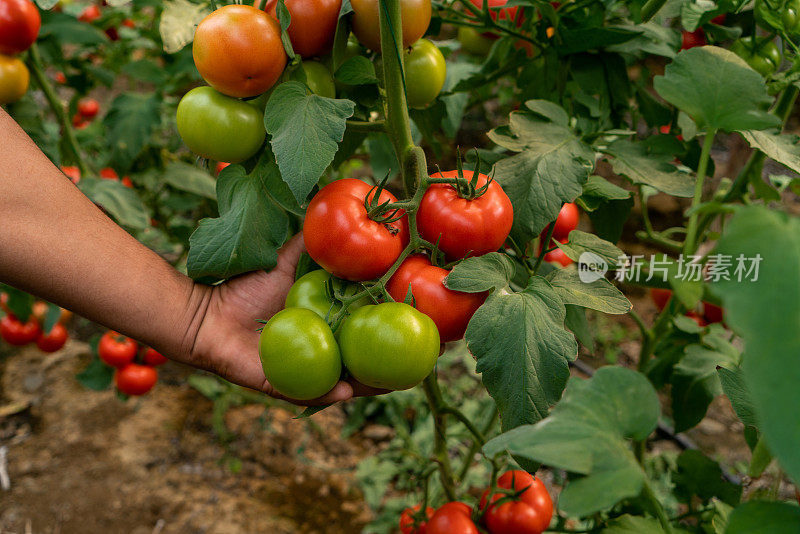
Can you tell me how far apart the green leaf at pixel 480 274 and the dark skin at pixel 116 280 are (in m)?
0.19

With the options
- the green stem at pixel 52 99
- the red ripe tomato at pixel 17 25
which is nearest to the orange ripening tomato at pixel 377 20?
the red ripe tomato at pixel 17 25

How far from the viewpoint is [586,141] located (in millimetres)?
699

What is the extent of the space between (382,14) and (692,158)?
46 cm

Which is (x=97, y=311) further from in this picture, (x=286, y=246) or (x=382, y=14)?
(x=382, y=14)

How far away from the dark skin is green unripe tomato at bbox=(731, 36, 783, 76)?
650 mm

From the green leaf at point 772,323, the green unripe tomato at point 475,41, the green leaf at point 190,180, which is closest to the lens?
the green leaf at point 772,323

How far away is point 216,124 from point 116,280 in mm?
288

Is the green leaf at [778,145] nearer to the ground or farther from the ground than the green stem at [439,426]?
farther from the ground

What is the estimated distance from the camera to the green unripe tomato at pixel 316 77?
593 millimetres

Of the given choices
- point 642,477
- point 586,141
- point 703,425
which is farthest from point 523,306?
point 703,425

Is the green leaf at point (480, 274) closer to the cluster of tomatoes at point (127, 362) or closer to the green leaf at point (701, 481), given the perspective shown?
the green leaf at point (701, 481)

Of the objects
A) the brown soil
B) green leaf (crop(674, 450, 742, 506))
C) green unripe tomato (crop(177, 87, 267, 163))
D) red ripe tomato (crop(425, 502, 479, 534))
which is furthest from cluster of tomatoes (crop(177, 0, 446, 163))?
the brown soil

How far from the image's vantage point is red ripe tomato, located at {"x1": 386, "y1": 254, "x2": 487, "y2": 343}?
1.83ft

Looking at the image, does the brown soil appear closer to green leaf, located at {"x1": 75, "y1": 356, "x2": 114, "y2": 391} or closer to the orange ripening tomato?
green leaf, located at {"x1": 75, "y1": 356, "x2": 114, "y2": 391}
